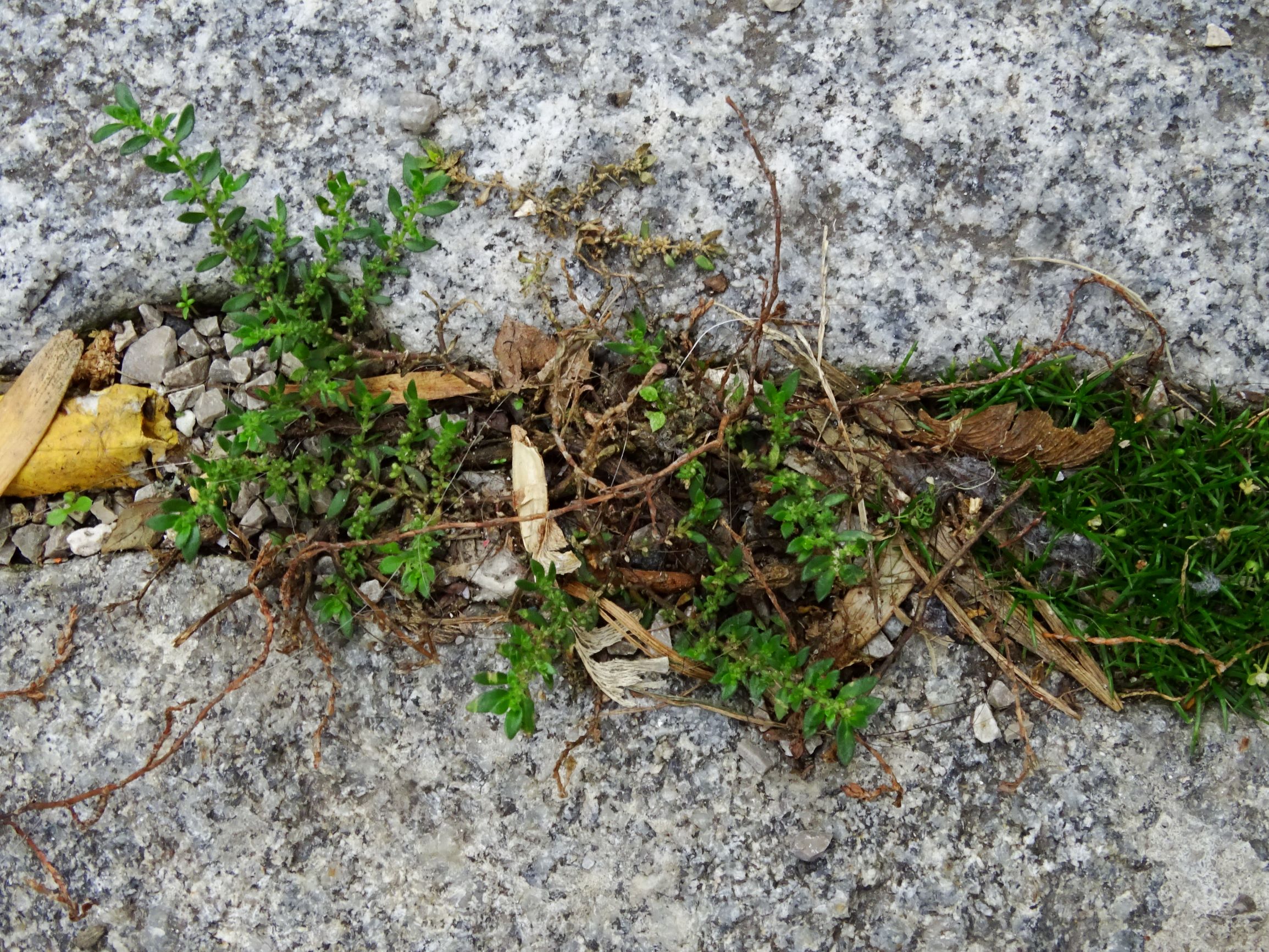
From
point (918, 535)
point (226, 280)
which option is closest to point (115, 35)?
point (226, 280)

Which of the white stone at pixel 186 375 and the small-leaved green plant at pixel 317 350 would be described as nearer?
the small-leaved green plant at pixel 317 350

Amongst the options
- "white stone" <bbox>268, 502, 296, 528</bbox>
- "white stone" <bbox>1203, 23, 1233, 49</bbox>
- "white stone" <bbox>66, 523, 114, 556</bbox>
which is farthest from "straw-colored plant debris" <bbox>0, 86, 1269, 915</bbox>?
"white stone" <bbox>1203, 23, 1233, 49</bbox>

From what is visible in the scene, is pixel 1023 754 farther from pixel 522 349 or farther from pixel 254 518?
pixel 254 518

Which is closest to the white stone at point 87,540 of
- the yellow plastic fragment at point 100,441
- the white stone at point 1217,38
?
the yellow plastic fragment at point 100,441

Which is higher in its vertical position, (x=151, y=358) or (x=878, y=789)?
(x=151, y=358)

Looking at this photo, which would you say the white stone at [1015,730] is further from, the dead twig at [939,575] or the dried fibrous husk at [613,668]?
the dried fibrous husk at [613,668]

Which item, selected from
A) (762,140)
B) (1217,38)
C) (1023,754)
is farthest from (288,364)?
(1217,38)

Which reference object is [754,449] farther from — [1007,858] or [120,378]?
[120,378]
